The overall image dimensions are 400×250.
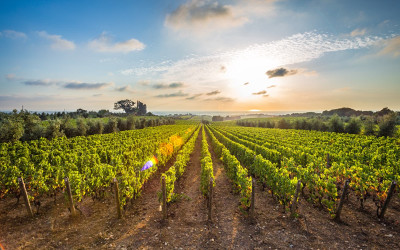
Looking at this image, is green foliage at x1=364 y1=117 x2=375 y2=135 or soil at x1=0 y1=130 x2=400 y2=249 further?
green foliage at x1=364 y1=117 x2=375 y2=135

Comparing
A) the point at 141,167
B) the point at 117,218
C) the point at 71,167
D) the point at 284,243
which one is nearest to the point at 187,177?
the point at 141,167

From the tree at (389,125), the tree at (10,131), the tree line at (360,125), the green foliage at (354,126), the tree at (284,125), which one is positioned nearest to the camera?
the tree at (10,131)

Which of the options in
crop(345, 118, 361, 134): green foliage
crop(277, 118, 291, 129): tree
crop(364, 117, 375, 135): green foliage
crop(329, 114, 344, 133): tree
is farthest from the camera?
crop(277, 118, 291, 129): tree

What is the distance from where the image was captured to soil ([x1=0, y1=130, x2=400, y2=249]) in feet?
18.9

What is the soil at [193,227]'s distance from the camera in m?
5.75

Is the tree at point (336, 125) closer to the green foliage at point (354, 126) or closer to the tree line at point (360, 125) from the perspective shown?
the tree line at point (360, 125)

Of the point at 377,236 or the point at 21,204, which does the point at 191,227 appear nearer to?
the point at 377,236

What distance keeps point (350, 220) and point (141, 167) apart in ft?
34.9

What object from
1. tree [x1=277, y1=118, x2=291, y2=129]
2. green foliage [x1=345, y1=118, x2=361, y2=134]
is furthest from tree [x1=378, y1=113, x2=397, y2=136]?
tree [x1=277, y1=118, x2=291, y2=129]

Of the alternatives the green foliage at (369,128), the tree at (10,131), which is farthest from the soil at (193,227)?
the green foliage at (369,128)

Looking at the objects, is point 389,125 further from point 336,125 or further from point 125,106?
point 125,106

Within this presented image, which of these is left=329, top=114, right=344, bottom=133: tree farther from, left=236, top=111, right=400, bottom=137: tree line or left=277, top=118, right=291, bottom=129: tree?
left=277, top=118, right=291, bottom=129: tree

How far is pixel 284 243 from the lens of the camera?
18.9 feet

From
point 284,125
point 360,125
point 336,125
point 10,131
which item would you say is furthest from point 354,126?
point 10,131
